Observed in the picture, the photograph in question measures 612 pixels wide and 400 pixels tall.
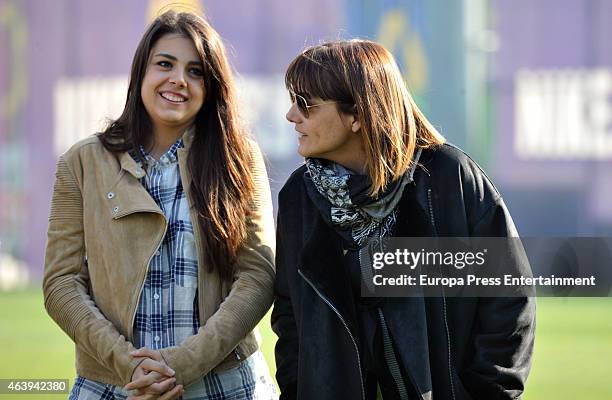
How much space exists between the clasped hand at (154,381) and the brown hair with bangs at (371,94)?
2.63ft

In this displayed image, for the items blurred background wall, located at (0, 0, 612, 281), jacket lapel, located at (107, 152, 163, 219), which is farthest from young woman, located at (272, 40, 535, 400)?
blurred background wall, located at (0, 0, 612, 281)

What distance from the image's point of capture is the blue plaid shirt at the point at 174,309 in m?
2.92

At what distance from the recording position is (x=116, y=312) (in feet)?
9.62

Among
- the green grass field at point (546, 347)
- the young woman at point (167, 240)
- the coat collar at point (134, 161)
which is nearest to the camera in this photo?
the young woman at point (167, 240)

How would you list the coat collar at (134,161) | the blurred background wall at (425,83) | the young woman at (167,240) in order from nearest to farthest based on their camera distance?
the young woman at (167,240) < the coat collar at (134,161) < the blurred background wall at (425,83)

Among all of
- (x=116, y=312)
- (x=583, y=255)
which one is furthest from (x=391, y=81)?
(x=583, y=255)

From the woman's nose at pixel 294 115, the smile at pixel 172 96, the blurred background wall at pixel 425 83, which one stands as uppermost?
the smile at pixel 172 96

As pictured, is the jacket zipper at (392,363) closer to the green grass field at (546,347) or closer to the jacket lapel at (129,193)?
the jacket lapel at (129,193)

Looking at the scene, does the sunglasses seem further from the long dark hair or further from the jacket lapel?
the jacket lapel

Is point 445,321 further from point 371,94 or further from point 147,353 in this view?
point 147,353

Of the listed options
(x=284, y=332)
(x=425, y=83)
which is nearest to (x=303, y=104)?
(x=284, y=332)

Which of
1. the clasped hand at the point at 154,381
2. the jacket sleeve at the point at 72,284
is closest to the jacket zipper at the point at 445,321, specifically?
the clasped hand at the point at 154,381

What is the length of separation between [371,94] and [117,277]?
3.07ft

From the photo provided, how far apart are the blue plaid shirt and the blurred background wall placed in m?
7.91
